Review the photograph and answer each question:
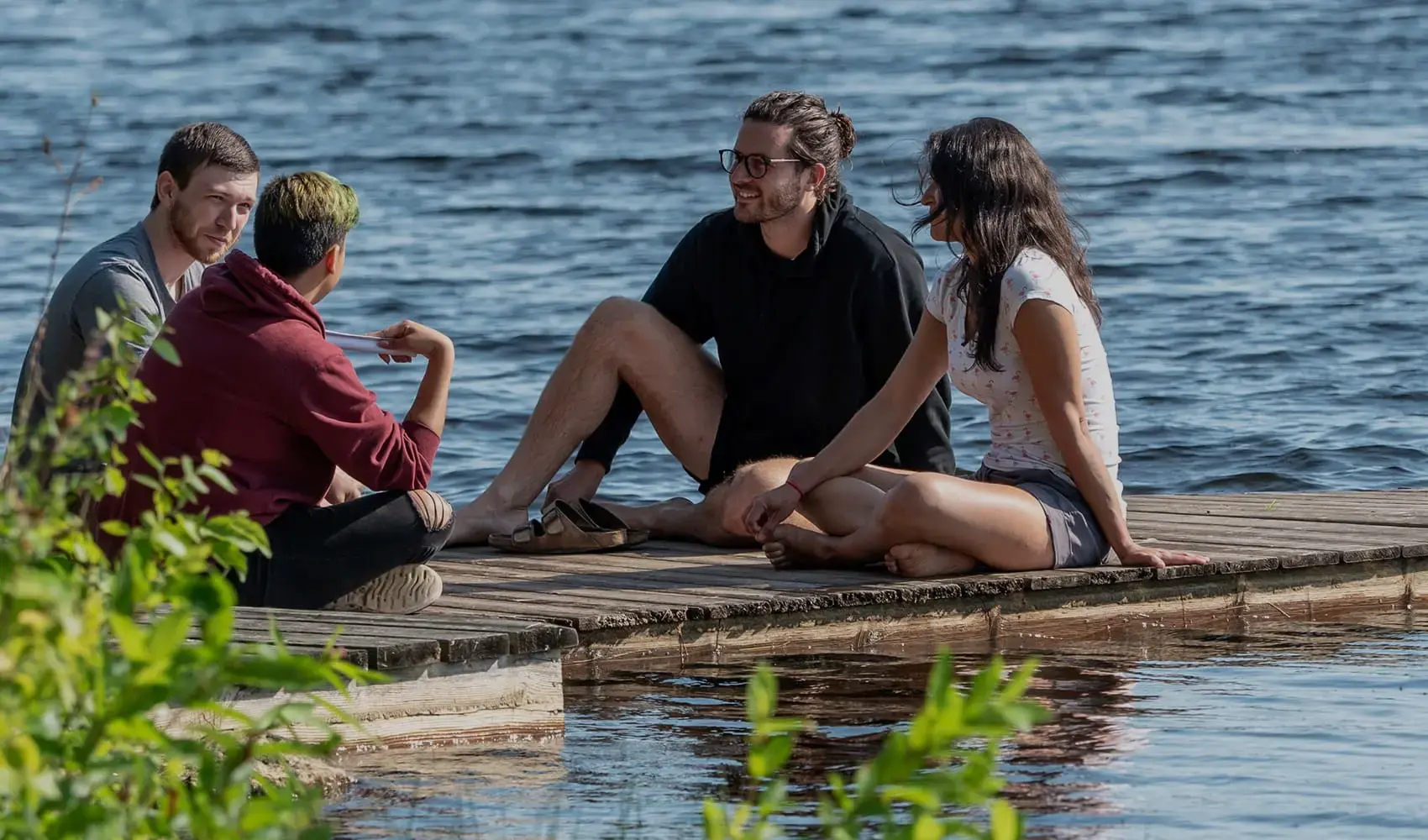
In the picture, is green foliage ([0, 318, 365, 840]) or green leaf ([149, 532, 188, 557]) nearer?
green foliage ([0, 318, 365, 840])

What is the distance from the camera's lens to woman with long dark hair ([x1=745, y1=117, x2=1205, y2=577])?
5.63 meters

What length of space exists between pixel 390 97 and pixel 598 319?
24.3m

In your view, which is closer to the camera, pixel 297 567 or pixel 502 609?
pixel 297 567

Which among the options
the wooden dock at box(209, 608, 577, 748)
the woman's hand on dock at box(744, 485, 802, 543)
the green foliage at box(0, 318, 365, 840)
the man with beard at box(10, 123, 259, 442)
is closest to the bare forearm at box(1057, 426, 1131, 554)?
the woman's hand on dock at box(744, 485, 802, 543)

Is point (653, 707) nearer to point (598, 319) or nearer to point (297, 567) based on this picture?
point (297, 567)

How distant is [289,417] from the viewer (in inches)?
193

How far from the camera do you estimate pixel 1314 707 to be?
5.19 metres

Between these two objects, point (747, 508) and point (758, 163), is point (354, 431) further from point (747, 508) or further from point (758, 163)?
point (758, 163)

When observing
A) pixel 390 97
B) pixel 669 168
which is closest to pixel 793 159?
pixel 669 168

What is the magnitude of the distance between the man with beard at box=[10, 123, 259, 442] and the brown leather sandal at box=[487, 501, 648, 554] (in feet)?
4.19

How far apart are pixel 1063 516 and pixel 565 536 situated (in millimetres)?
1510

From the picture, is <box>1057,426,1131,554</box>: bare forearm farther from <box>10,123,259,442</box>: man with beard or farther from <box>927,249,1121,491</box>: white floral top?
<box>10,123,259,442</box>: man with beard

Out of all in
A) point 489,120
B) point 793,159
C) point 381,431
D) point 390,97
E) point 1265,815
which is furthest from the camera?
point 390,97

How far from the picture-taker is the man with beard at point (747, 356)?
6461 mm
